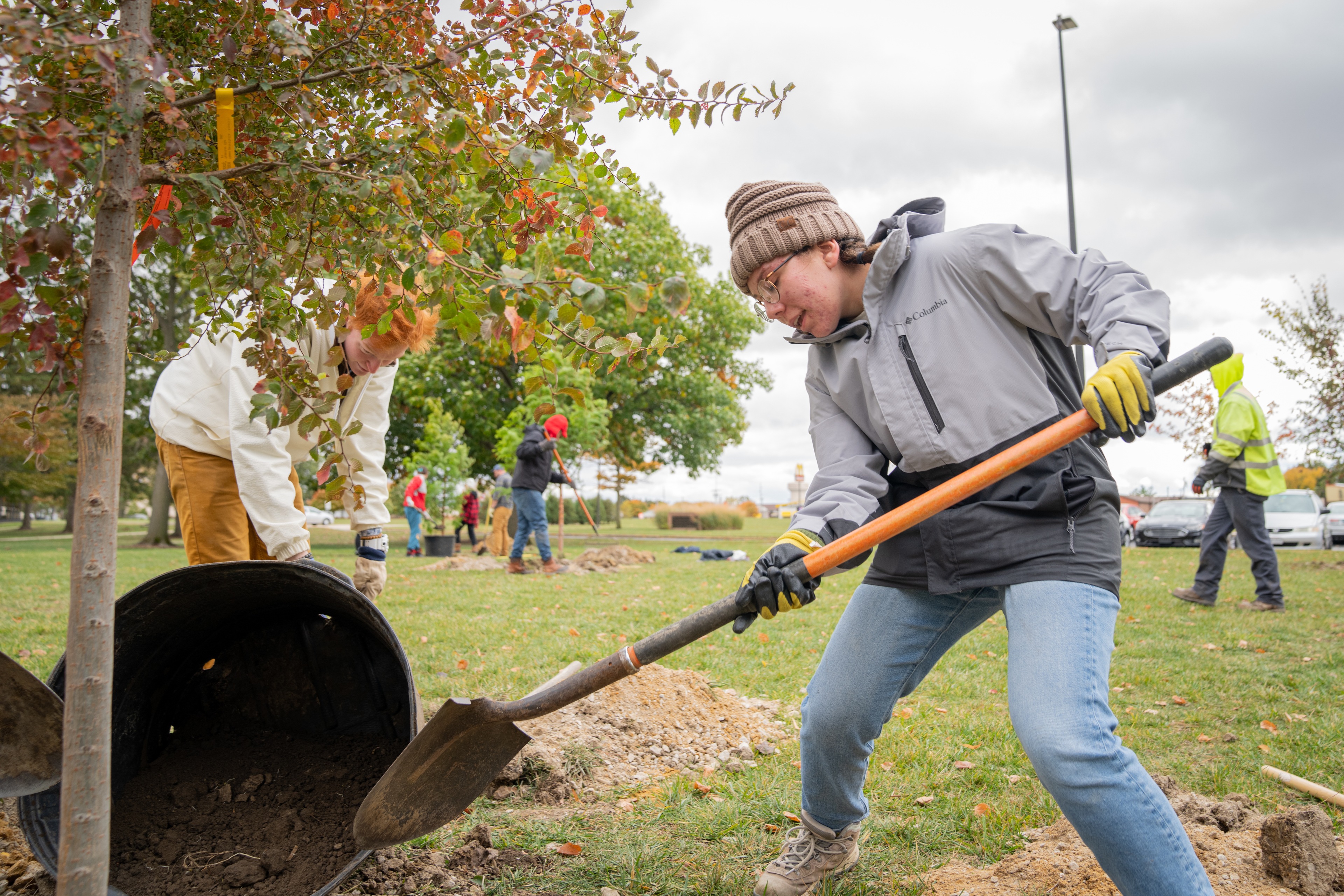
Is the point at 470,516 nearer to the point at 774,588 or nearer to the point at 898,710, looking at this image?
the point at 898,710

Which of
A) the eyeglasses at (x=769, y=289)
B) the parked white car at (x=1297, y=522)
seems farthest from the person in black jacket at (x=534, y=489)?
the parked white car at (x=1297, y=522)

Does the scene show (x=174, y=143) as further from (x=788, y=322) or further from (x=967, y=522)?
(x=967, y=522)

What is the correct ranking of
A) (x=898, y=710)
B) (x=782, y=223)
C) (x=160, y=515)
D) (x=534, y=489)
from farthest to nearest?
(x=160, y=515) < (x=534, y=489) < (x=898, y=710) < (x=782, y=223)

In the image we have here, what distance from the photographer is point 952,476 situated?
81.7 inches

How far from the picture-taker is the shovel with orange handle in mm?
1855

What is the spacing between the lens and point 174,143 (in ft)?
5.53

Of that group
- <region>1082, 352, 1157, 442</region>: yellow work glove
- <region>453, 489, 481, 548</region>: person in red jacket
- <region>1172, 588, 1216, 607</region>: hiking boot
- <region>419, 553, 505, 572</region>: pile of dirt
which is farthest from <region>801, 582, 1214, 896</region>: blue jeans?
<region>453, 489, 481, 548</region>: person in red jacket

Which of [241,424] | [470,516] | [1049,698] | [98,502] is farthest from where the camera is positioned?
[470,516]

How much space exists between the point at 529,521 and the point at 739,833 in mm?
8442

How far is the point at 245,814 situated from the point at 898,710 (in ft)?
9.53

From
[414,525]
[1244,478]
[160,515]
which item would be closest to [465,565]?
[414,525]

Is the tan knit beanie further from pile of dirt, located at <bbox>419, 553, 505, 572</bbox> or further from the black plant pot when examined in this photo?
pile of dirt, located at <bbox>419, 553, 505, 572</bbox>

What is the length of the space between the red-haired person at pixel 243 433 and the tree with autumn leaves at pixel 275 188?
36 cm

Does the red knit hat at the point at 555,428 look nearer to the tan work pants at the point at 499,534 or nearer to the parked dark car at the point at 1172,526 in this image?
the tan work pants at the point at 499,534
